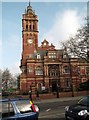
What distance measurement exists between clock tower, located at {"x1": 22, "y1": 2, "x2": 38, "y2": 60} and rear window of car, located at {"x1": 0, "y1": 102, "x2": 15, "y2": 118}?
69650 millimetres

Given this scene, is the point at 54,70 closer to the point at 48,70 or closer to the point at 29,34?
the point at 48,70

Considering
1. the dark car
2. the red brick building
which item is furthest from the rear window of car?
the red brick building

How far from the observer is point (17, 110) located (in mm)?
9258

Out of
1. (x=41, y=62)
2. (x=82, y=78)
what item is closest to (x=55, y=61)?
(x=41, y=62)

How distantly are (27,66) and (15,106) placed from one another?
65.1 m

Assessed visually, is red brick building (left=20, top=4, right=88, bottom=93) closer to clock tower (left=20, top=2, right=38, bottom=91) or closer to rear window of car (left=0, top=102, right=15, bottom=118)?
clock tower (left=20, top=2, right=38, bottom=91)

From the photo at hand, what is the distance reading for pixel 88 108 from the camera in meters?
11.2

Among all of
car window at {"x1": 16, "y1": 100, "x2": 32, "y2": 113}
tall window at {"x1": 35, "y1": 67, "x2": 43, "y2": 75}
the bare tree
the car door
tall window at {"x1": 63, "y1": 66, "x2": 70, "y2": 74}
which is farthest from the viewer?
tall window at {"x1": 63, "y1": 66, "x2": 70, "y2": 74}

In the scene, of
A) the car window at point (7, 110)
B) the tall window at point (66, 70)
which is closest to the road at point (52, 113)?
the car window at point (7, 110)

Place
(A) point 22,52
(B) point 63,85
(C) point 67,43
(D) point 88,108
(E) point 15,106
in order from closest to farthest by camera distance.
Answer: (E) point 15,106 < (D) point 88,108 < (C) point 67,43 < (B) point 63,85 < (A) point 22,52

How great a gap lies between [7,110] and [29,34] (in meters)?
74.0

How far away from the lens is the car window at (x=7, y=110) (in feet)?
30.0

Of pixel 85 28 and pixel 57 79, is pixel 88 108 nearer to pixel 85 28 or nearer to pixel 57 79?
pixel 85 28

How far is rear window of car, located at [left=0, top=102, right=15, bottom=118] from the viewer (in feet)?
30.0
